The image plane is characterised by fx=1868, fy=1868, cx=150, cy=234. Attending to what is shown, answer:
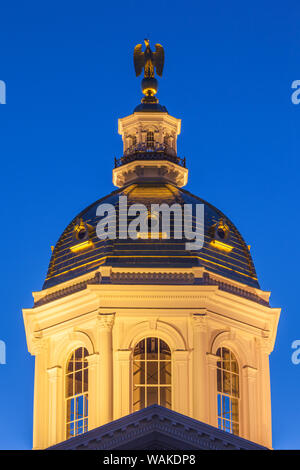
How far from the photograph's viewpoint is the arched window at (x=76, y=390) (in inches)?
2995

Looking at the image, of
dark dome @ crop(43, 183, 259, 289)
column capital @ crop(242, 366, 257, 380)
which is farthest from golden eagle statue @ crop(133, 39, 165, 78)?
column capital @ crop(242, 366, 257, 380)

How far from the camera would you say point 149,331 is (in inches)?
2992

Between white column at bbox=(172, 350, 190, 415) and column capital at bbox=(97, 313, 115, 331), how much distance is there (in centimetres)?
281

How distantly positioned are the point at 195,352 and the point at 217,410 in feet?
8.24

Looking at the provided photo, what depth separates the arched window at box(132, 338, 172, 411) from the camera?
7588 centimetres

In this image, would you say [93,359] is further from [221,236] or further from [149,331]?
[221,236]

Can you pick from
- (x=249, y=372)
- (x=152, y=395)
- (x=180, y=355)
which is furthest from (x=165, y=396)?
(x=249, y=372)

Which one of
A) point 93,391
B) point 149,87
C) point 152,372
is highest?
point 149,87

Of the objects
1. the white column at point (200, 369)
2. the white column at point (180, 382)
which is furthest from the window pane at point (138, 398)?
the white column at point (200, 369)

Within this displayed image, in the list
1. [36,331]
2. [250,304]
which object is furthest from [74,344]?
[250,304]

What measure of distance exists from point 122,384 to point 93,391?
1.23m

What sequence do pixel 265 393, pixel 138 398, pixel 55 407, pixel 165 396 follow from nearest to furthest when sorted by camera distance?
1. pixel 138 398
2. pixel 165 396
3. pixel 55 407
4. pixel 265 393

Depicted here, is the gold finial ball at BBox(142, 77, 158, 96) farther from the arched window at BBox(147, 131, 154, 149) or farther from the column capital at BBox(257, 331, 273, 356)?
the column capital at BBox(257, 331, 273, 356)

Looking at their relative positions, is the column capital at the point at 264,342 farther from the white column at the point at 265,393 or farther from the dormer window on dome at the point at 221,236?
the dormer window on dome at the point at 221,236
